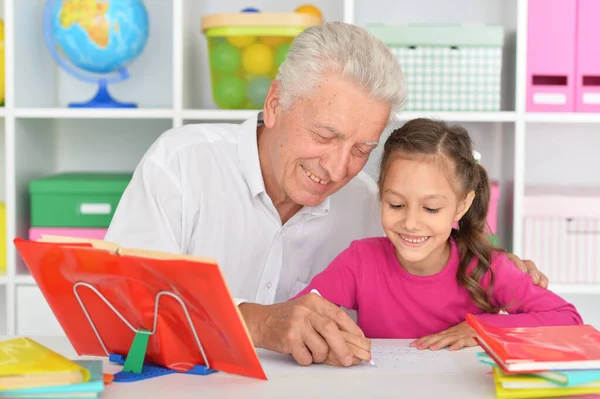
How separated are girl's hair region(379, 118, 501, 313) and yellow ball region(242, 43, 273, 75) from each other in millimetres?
751

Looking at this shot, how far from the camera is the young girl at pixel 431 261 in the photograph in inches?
59.1

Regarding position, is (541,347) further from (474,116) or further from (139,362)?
(474,116)

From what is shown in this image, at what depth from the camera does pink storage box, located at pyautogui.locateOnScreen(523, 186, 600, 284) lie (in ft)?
7.53

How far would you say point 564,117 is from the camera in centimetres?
227

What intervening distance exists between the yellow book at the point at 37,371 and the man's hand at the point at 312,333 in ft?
0.97

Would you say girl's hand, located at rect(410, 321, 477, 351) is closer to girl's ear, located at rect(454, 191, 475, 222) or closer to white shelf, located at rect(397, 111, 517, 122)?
girl's ear, located at rect(454, 191, 475, 222)

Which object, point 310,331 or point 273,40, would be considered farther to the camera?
point 273,40

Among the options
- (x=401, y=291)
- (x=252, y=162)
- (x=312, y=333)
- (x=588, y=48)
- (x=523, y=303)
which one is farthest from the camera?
(x=588, y=48)

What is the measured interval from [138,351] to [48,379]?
0.51 feet

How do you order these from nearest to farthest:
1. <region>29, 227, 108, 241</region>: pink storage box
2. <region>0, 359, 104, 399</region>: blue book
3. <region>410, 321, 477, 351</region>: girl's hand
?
1. <region>0, 359, 104, 399</region>: blue book
2. <region>410, 321, 477, 351</region>: girl's hand
3. <region>29, 227, 108, 241</region>: pink storage box

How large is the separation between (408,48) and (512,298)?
37.9 inches

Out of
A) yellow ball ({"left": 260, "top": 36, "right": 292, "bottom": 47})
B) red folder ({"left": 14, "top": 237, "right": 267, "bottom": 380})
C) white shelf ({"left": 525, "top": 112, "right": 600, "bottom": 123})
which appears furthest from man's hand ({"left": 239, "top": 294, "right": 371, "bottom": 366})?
white shelf ({"left": 525, "top": 112, "right": 600, "bottom": 123})

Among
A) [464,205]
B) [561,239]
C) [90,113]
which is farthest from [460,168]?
[90,113]

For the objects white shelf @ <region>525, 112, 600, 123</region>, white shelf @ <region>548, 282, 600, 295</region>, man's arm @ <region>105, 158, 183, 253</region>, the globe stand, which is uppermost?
the globe stand
